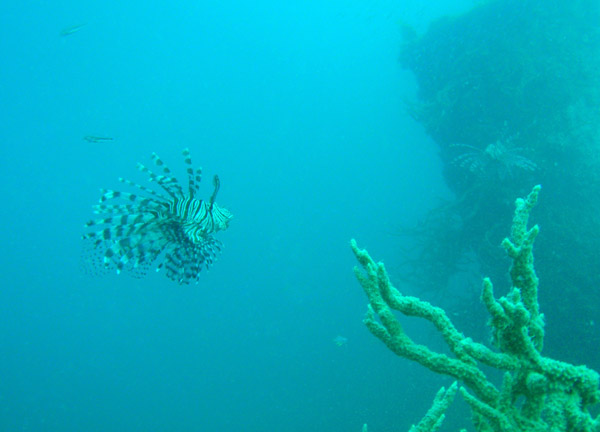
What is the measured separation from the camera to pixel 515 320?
1.72m

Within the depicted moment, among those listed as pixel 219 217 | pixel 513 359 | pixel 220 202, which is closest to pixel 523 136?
pixel 219 217

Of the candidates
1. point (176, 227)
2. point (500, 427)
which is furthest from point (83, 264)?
point (500, 427)

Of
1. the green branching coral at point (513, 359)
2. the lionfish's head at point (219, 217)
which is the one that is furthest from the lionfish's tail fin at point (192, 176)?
the green branching coral at point (513, 359)

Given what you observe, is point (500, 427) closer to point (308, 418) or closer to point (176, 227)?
point (176, 227)

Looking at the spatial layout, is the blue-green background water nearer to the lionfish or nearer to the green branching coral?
the lionfish

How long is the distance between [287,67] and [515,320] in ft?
362

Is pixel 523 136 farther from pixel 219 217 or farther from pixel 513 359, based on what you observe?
pixel 513 359

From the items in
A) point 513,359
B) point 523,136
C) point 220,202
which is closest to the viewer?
point 513,359

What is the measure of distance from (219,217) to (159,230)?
660mm

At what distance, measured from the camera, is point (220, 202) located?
5684cm

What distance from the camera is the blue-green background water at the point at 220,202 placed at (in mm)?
24516

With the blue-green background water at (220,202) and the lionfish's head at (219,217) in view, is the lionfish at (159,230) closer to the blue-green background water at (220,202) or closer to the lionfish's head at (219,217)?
the lionfish's head at (219,217)

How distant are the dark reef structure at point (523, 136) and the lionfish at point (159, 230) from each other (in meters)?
8.09

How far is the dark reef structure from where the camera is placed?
9.17m
